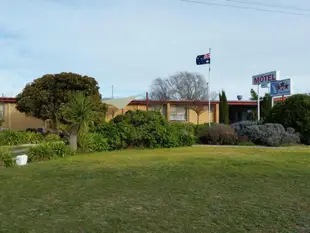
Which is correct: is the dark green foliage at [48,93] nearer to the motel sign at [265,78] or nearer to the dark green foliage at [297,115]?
the dark green foliage at [297,115]

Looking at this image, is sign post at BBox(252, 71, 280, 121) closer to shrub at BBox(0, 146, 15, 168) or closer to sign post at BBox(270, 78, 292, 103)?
sign post at BBox(270, 78, 292, 103)

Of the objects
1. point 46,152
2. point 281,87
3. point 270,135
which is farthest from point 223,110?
point 46,152

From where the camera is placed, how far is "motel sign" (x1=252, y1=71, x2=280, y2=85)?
3098cm

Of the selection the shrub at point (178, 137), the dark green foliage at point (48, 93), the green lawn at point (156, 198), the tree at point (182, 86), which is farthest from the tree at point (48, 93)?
the tree at point (182, 86)

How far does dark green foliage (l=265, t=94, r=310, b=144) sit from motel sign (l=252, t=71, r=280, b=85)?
33.8 ft

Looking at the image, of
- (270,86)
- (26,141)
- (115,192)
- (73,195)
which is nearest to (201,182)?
(115,192)

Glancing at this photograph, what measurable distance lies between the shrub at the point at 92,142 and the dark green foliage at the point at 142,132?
36 centimetres

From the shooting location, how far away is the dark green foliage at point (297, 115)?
19750mm

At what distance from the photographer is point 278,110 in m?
21.5

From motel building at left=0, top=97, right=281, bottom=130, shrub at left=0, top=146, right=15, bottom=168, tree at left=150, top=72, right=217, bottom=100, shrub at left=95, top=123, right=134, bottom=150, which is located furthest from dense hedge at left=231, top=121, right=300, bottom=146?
tree at left=150, top=72, right=217, bottom=100

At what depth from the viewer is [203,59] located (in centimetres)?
2533

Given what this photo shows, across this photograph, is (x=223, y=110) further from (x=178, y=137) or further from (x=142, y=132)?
(x=142, y=132)

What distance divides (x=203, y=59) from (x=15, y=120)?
54.5 ft

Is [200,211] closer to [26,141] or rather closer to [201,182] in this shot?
[201,182]
